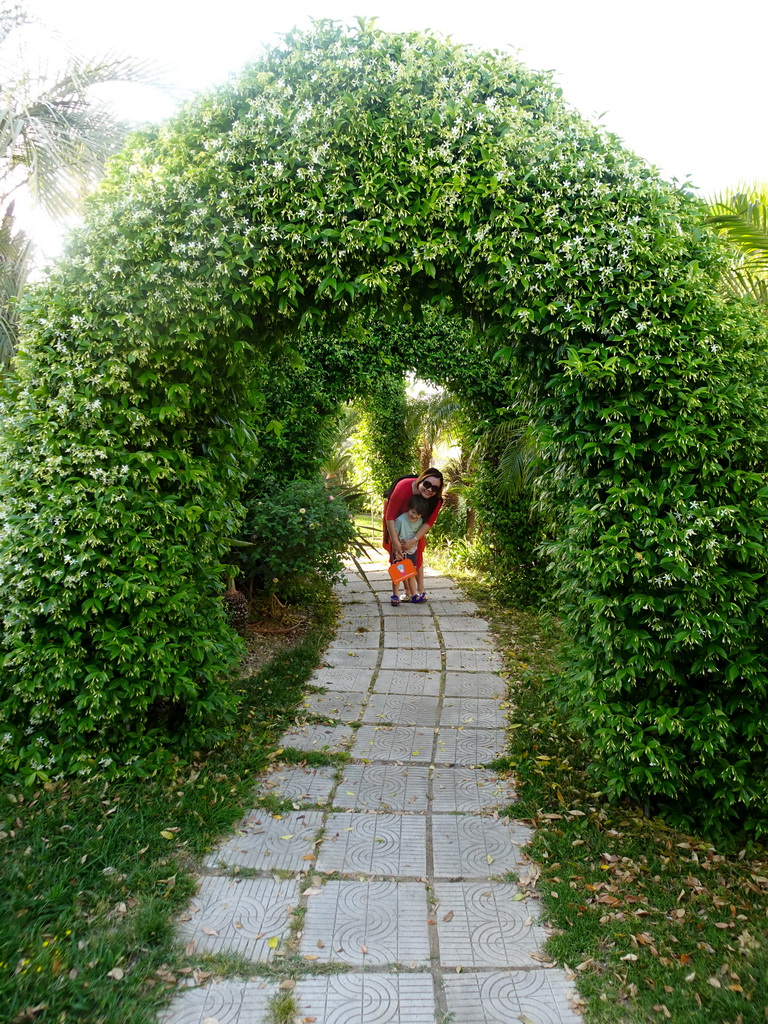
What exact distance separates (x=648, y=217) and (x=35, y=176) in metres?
4.76

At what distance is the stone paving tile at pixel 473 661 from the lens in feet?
19.8

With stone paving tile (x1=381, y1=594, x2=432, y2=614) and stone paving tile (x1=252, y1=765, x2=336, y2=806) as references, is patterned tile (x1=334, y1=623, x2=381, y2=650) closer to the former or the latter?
stone paving tile (x1=381, y1=594, x2=432, y2=614)

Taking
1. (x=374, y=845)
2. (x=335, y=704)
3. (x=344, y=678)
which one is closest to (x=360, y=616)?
(x=344, y=678)

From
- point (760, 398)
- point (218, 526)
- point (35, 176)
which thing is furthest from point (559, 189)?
point (35, 176)

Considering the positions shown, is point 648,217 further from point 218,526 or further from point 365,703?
point 365,703

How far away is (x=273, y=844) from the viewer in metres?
3.31

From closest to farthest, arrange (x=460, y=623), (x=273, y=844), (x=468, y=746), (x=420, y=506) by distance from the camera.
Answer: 1. (x=273, y=844)
2. (x=468, y=746)
3. (x=460, y=623)
4. (x=420, y=506)

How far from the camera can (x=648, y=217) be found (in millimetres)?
3152

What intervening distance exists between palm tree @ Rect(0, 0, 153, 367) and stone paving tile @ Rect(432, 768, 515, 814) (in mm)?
4702

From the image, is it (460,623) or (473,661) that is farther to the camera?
(460,623)

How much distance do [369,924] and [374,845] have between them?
1.85 ft

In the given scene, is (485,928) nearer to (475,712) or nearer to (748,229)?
(475,712)

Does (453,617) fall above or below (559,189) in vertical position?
below

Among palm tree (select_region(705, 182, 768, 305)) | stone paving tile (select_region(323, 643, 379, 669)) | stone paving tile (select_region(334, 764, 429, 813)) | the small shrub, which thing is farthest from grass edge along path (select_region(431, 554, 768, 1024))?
the small shrub
